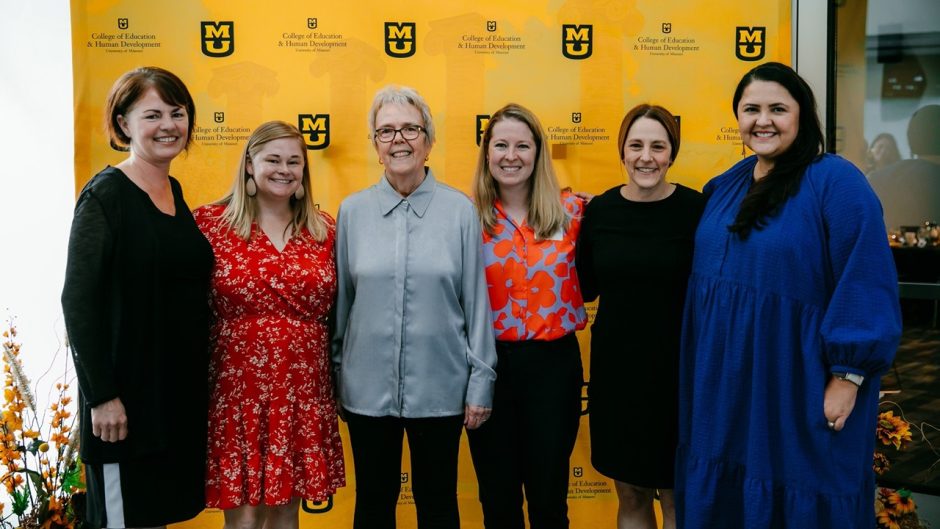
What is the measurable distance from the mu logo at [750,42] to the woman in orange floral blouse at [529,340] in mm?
1334

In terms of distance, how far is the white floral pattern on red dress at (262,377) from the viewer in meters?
2.12

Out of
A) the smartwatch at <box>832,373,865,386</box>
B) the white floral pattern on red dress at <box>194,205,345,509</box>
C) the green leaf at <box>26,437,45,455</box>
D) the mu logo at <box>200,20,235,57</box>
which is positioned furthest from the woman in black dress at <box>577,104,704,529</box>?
the green leaf at <box>26,437,45,455</box>

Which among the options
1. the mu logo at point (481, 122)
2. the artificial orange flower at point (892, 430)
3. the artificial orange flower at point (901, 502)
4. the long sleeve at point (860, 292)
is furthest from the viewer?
the mu logo at point (481, 122)

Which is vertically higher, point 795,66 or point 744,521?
point 795,66

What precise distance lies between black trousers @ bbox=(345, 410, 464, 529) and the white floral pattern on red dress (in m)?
0.13

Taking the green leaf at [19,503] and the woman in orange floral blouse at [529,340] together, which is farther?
the green leaf at [19,503]

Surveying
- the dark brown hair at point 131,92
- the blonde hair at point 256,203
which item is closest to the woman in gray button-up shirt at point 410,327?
the blonde hair at point 256,203

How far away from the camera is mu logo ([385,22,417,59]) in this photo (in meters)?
3.04

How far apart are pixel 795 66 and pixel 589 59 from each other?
3.24 feet

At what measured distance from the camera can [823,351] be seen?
188 cm

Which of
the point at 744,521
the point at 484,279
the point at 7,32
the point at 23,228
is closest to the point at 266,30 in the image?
the point at 7,32

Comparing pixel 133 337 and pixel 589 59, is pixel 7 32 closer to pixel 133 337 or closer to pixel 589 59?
pixel 133 337

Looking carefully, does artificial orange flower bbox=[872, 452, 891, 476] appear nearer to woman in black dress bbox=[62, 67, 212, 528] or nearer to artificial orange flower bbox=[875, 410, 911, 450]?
artificial orange flower bbox=[875, 410, 911, 450]

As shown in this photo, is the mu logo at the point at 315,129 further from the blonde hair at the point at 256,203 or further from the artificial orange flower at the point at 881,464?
the artificial orange flower at the point at 881,464
